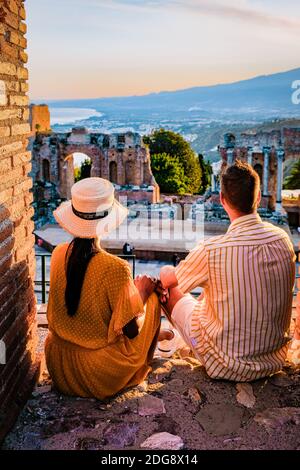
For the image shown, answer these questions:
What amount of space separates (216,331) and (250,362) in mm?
345

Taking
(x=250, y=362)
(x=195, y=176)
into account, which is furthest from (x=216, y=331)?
(x=195, y=176)

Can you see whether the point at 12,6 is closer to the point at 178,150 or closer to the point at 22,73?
the point at 22,73

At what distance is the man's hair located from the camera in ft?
13.2

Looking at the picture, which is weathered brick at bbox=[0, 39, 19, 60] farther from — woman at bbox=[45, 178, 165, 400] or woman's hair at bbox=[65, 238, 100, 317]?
woman's hair at bbox=[65, 238, 100, 317]

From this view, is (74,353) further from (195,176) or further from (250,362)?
(195,176)

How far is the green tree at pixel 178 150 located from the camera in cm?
4878

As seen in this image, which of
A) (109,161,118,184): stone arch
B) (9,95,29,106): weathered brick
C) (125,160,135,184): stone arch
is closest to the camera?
(9,95,29,106): weathered brick

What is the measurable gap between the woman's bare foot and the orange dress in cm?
82

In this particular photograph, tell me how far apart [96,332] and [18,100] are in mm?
1759

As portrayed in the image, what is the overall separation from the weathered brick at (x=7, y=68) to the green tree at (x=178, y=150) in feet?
146

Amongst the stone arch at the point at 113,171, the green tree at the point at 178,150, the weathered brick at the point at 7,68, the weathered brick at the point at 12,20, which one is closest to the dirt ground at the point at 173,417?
→ the weathered brick at the point at 7,68

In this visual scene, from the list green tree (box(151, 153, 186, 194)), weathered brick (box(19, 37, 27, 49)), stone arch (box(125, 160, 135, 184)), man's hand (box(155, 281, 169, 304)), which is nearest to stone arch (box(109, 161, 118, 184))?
stone arch (box(125, 160, 135, 184))

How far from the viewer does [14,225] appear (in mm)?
3996

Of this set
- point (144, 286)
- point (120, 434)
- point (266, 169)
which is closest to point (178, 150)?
point (266, 169)
